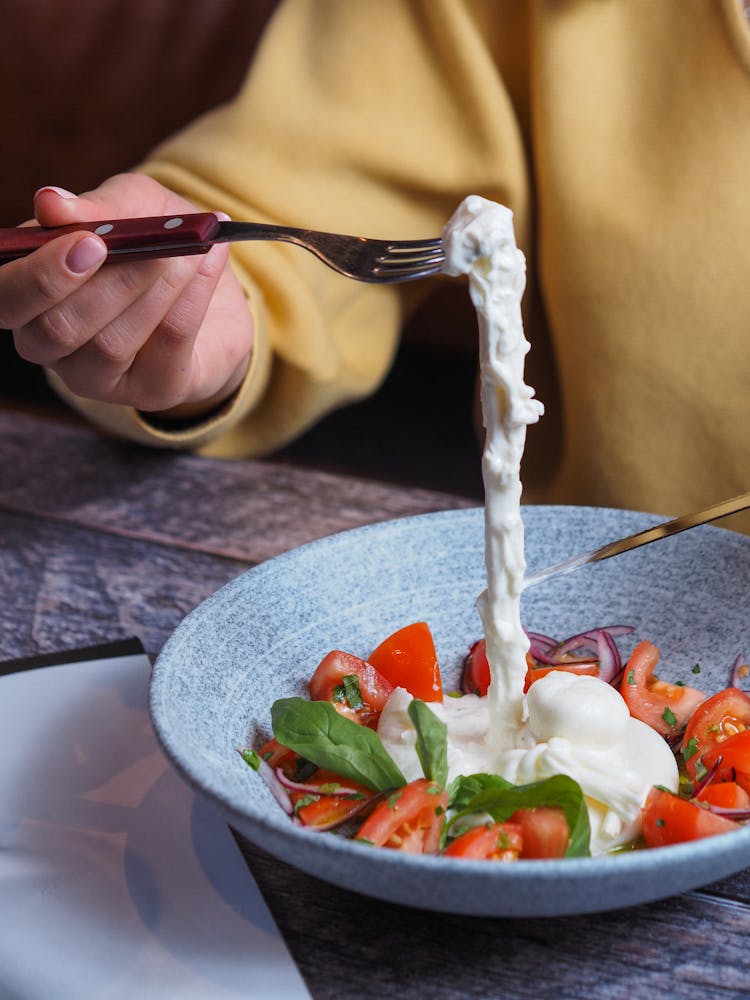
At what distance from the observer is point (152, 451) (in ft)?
5.07

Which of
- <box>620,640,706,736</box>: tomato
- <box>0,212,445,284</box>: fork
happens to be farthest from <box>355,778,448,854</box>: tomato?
<box>0,212,445,284</box>: fork

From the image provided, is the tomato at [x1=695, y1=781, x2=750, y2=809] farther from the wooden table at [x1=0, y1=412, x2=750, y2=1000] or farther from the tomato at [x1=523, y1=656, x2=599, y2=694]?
the tomato at [x1=523, y1=656, x2=599, y2=694]

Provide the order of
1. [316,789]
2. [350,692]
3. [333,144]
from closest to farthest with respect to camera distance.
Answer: [316,789] < [350,692] < [333,144]

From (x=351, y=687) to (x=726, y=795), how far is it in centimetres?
31

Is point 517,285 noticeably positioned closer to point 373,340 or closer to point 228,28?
point 373,340

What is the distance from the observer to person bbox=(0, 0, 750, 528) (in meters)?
1.33

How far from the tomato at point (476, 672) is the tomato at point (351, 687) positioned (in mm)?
96

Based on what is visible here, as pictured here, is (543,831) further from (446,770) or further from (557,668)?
(557,668)

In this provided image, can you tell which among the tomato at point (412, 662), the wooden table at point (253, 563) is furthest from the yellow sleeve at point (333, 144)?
the tomato at point (412, 662)

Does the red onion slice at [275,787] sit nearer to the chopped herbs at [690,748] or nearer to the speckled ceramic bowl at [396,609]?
the speckled ceramic bowl at [396,609]

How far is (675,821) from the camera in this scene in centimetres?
71

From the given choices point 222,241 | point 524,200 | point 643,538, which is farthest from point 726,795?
point 524,200

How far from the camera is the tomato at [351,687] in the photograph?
0.90 metres

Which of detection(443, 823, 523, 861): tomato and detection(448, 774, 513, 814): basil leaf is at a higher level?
detection(443, 823, 523, 861): tomato
